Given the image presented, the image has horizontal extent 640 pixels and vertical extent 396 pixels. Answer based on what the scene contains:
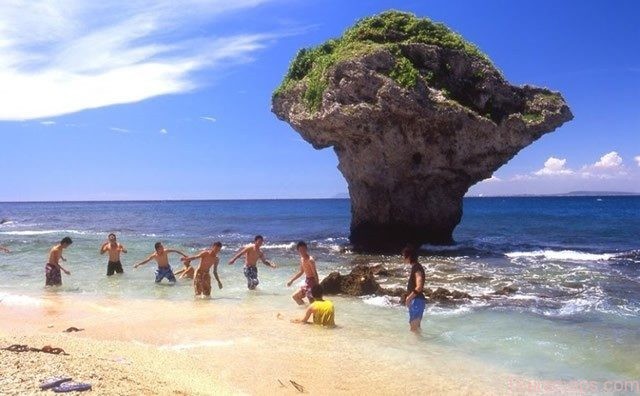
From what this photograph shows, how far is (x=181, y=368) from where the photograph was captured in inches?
263

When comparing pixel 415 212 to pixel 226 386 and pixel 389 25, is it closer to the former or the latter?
pixel 389 25

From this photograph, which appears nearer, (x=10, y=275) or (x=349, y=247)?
(x=10, y=275)

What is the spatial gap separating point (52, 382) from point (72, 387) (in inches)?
9.3

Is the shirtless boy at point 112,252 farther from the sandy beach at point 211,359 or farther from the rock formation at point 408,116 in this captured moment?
the rock formation at point 408,116

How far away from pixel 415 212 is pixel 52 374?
19.1 meters

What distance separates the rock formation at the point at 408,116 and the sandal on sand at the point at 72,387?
51.4 ft

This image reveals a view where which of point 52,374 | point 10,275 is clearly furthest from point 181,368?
point 10,275

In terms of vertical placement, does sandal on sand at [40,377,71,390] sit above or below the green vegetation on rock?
below

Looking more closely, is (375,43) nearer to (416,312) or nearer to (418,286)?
(418,286)

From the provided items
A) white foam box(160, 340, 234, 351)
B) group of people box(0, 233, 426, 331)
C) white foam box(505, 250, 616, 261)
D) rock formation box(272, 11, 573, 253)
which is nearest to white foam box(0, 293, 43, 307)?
group of people box(0, 233, 426, 331)

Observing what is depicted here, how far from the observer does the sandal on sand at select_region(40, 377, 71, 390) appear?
481 cm

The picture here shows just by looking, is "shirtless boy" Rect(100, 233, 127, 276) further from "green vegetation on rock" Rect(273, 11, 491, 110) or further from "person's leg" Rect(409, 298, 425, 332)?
"person's leg" Rect(409, 298, 425, 332)

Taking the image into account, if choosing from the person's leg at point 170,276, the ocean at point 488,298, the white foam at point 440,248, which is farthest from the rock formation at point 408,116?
the person's leg at point 170,276

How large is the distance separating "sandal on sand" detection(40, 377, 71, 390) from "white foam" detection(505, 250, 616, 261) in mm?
18415
